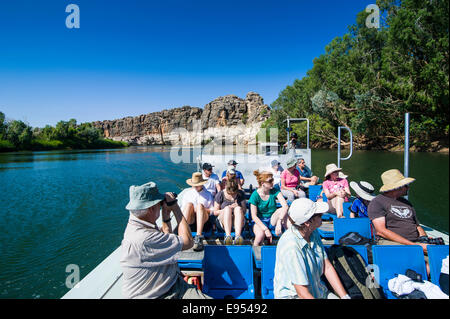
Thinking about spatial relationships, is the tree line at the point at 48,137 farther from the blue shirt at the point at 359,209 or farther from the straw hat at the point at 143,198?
the blue shirt at the point at 359,209

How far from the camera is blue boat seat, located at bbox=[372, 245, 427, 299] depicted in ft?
7.89

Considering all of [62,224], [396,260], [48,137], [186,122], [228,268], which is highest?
[186,122]

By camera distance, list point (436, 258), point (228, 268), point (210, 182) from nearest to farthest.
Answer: point (436, 258)
point (228, 268)
point (210, 182)

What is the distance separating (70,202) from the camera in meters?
11.9

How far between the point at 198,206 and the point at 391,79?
22.4 meters

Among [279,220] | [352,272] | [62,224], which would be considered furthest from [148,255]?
[62,224]

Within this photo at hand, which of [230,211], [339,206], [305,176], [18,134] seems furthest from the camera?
[18,134]

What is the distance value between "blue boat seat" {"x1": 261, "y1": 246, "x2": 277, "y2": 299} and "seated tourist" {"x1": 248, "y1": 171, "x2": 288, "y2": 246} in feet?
2.42

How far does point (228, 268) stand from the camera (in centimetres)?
255

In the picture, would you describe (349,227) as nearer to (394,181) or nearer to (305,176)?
(394,181)

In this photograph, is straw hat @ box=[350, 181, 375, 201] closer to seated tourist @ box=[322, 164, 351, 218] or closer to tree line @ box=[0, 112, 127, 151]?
seated tourist @ box=[322, 164, 351, 218]

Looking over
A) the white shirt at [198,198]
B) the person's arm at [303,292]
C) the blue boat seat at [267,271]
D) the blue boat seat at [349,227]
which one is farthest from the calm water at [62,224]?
the white shirt at [198,198]

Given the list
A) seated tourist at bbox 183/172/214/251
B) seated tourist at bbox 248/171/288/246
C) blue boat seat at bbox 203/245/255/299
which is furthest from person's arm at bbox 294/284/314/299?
seated tourist at bbox 183/172/214/251

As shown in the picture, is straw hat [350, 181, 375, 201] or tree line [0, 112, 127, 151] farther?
tree line [0, 112, 127, 151]
